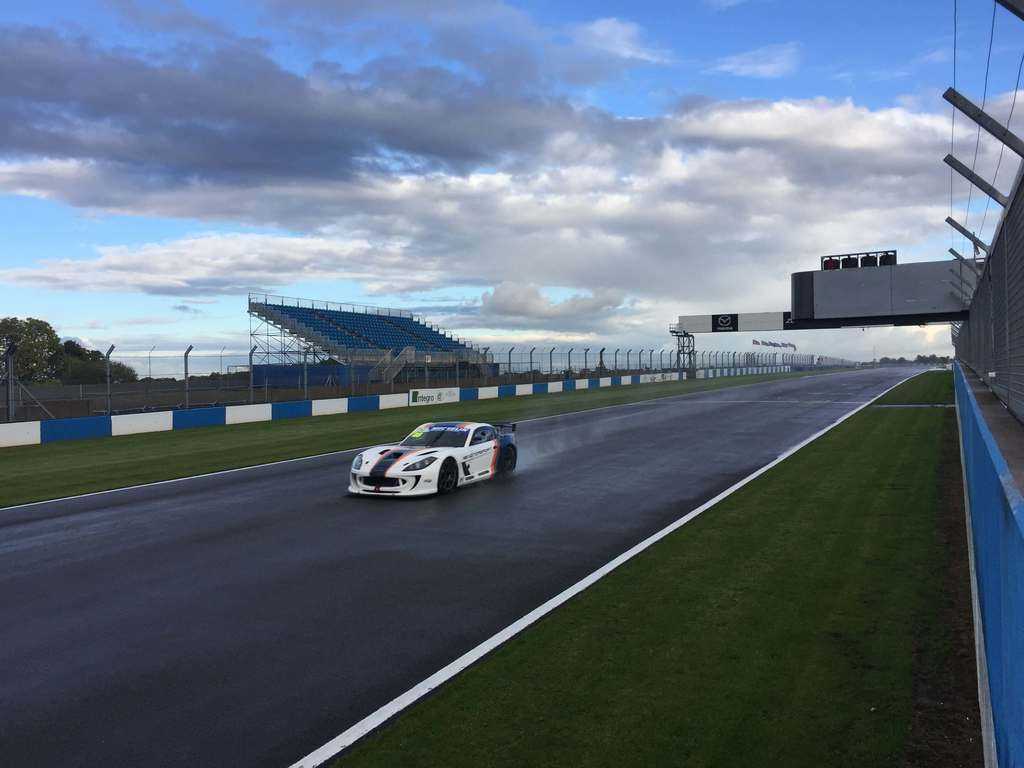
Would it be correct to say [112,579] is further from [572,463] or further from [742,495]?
[572,463]

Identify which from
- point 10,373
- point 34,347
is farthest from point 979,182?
point 34,347

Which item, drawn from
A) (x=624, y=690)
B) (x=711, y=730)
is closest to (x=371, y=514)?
(x=624, y=690)

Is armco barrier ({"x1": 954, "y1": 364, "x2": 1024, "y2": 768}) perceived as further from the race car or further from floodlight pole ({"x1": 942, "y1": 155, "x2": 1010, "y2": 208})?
the race car

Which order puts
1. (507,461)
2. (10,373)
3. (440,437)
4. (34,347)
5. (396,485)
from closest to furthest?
(396,485) < (440,437) < (507,461) < (10,373) < (34,347)

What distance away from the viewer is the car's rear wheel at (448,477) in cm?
1245

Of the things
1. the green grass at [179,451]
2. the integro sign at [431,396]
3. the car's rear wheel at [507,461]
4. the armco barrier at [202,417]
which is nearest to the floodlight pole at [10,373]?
the armco barrier at [202,417]

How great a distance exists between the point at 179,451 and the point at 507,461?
9.60 metres

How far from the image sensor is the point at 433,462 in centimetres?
1235

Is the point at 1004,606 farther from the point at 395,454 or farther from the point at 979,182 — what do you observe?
the point at 395,454

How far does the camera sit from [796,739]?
4.31 metres

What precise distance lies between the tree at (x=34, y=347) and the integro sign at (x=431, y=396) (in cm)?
3425

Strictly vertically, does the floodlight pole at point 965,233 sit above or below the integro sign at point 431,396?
above

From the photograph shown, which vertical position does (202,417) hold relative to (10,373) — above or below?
below

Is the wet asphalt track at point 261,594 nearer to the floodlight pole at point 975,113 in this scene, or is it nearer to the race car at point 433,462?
the race car at point 433,462
